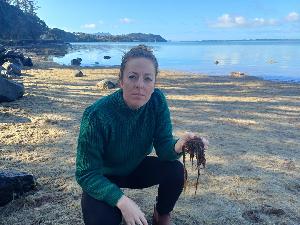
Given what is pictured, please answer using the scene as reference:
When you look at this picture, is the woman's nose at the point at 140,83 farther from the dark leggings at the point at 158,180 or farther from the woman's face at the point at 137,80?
the dark leggings at the point at 158,180

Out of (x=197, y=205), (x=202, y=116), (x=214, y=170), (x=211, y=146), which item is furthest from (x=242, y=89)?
(x=197, y=205)

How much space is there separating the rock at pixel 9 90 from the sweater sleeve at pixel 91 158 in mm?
8059

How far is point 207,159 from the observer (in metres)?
6.43

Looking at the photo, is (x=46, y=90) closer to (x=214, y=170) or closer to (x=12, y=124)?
(x=12, y=124)

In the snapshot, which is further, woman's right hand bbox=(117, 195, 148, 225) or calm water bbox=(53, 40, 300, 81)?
calm water bbox=(53, 40, 300, 81)

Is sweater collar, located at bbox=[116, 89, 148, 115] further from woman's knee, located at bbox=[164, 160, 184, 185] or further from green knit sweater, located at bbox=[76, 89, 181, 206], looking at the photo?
woman's knee, located at bbox=[164, 160, 184, 185]

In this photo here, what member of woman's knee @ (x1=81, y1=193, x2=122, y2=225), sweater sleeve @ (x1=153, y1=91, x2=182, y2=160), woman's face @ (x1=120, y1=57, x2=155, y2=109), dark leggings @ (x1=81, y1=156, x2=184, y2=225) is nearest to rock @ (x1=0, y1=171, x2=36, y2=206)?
dark leggings @ (x1=81, y1=156, x2=184, y2=225)

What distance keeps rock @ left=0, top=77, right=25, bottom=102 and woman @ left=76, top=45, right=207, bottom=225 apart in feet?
25.4

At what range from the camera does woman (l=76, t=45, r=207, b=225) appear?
10.4 feet

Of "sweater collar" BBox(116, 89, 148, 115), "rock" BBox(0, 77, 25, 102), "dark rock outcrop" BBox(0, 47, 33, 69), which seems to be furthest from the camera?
"dark rock outcrop" BBox(0, 47, 33, 69)

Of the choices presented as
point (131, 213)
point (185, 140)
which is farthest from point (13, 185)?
point (185, 140)

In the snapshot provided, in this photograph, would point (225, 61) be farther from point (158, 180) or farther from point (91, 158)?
point (91, 158)

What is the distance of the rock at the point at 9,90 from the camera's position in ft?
34.8

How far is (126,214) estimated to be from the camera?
9.67 ft
